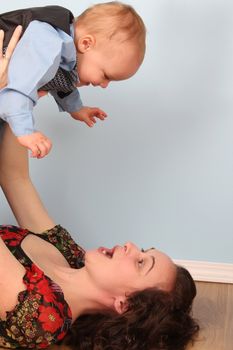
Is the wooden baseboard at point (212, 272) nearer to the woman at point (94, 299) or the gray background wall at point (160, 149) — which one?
the gray background wall at point (160, 149)

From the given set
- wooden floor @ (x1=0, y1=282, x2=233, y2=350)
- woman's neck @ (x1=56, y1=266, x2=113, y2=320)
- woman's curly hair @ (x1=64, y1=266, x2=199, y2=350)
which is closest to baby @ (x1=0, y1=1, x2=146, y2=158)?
woman's neck @ (x1=56, y1=266, x2=113, y2=320)

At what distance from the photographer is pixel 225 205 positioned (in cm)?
259

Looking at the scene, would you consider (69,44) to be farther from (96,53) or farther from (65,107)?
(65,107)

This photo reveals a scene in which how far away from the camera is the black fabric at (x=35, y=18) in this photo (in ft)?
5.99

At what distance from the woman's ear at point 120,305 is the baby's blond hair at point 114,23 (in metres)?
0.78

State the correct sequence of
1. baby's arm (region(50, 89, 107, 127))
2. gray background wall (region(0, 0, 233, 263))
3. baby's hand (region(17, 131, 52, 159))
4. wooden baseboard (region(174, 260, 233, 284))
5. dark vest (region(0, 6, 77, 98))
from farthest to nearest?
wooden baseboard (region(174, 260, 233, 284)) → gray background wall (region(0, 0, 233, 263)) → baby's arm (region(50, 89, 107, 127)) → dark vest (region(0, 6, 77, 98)) → baby's hand (region(17, 131, 52, 159))

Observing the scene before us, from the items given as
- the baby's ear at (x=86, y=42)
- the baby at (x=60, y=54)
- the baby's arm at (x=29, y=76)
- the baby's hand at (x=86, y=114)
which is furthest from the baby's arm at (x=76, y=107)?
the baby's arm at (x=29, y=76)

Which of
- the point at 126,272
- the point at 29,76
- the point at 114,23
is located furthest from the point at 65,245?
the point at 114,23

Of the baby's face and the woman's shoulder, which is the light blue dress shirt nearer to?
the baby's face

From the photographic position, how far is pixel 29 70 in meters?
1.76

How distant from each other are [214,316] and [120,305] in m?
0.48

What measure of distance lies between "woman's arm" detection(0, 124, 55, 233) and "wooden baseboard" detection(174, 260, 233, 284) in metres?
0.73

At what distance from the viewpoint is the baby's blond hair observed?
185 cm

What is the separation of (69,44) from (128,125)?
0.81 m
